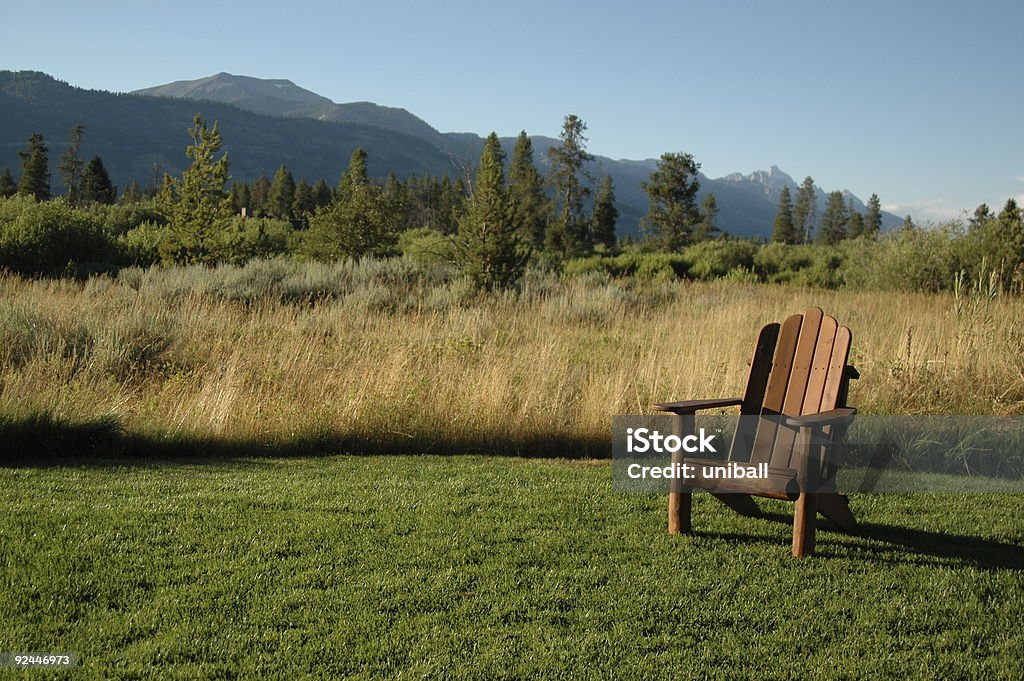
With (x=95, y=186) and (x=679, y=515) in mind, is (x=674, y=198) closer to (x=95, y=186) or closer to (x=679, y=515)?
(x=95, y=186)

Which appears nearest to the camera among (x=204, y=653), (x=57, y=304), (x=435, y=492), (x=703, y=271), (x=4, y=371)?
(x=204, y=653)

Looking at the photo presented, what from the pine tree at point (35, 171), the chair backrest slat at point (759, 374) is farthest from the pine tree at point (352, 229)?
the pine tree at point (35, 171)

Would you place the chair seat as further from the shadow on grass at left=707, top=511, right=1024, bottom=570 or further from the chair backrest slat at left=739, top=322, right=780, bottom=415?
the chair backrest slat at left=739, top=322, right=780, bottom=415

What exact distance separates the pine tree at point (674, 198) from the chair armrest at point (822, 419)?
41.0 m

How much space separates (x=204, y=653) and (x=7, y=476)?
2.68 meters

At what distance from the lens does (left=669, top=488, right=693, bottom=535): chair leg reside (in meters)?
3.94

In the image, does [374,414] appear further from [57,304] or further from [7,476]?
[57,304]

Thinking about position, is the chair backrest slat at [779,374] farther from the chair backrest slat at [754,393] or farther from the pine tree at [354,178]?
the pine tree at [354,178]

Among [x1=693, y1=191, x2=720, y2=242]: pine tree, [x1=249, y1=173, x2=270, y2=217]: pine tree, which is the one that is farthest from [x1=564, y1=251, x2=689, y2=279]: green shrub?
[x1=249, y1=173, x2=270, y2=217]: pine tree

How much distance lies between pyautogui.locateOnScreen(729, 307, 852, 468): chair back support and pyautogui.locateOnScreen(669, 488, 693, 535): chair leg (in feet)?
1.78

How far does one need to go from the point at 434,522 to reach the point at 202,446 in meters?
2.41

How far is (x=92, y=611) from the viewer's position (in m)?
2.89

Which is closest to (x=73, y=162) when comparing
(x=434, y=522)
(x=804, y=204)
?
(x=434, y=522)

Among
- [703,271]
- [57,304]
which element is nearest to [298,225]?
[703,271]
